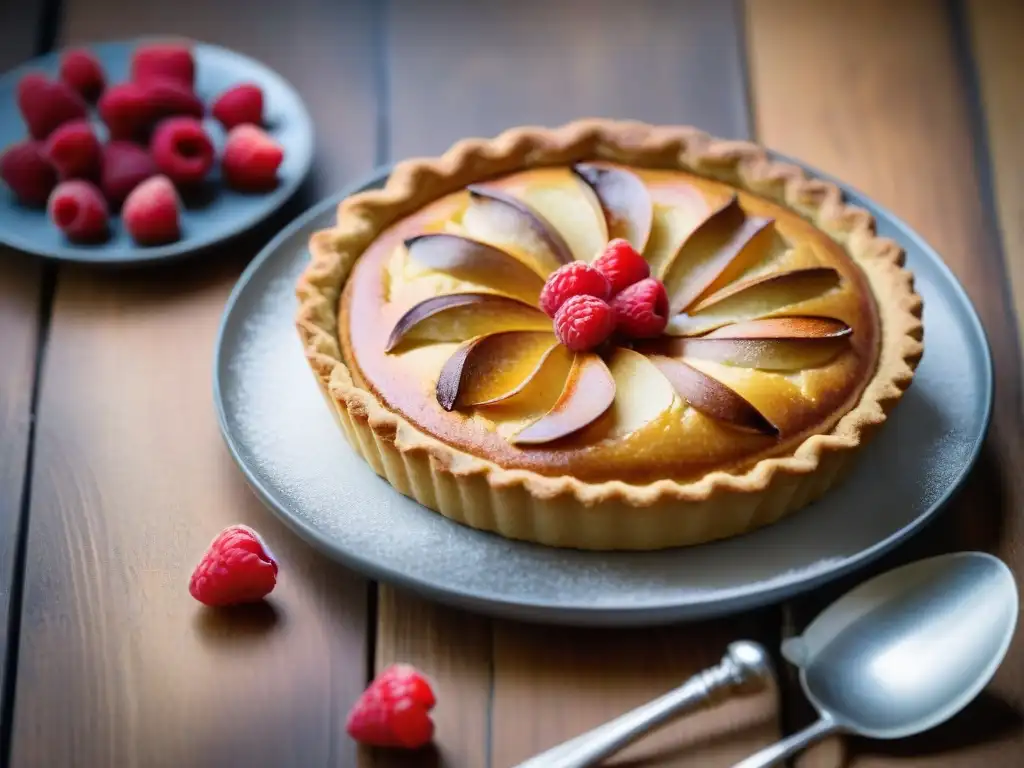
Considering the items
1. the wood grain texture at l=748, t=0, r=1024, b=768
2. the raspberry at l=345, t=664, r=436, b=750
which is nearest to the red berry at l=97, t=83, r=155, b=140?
the wood grain texture at l=748, t=0, r=1024, b=768

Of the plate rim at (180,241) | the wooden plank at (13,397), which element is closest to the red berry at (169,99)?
the plate rim at (180,241)

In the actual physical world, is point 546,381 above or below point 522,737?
above

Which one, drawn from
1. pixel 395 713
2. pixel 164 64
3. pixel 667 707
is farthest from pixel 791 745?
pixel 164 64

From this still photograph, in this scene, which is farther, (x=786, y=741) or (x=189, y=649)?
(x=189, y=649)

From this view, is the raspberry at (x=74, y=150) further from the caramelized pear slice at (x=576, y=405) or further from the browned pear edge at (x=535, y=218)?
the caramelized pear slice at (x=576, y=405)

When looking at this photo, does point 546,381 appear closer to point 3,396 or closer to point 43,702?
point 43,702

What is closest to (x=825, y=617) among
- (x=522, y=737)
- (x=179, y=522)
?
(x=522, y=737)

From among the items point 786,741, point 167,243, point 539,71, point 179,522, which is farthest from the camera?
point 539,71
